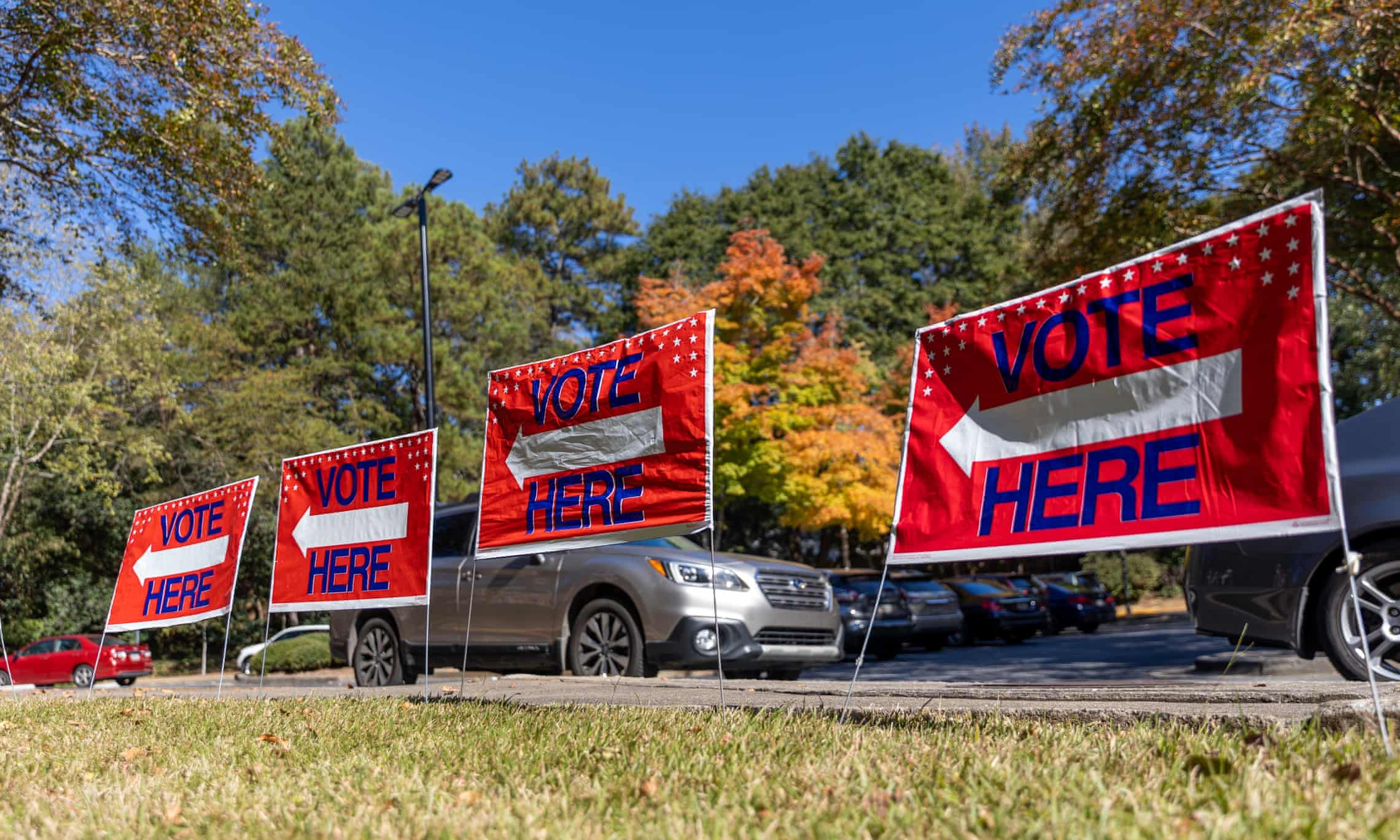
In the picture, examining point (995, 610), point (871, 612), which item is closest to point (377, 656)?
point (871, 612)

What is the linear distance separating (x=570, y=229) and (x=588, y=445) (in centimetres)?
4475

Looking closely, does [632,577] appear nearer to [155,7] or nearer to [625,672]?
[625,672]

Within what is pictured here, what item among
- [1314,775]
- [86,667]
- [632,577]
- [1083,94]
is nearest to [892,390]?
[1083,94]

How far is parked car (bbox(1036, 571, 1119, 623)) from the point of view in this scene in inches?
907

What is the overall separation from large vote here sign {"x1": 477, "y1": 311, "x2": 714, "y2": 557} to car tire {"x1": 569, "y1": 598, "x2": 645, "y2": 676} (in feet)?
6.98

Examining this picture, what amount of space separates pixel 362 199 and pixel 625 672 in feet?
112

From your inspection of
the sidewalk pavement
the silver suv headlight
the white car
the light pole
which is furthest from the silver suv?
the white car

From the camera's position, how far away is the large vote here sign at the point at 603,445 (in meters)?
5.55

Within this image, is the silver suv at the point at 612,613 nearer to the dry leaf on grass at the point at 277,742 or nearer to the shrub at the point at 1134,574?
the dry leaf on grass at the point at 277,742

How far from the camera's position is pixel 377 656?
10148 millimetres

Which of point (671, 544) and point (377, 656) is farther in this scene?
point (377, 656)

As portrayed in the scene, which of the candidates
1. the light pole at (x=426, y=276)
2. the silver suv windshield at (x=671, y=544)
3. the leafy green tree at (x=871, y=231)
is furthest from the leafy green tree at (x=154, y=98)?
the leafy green tree at (x=871, y=231)

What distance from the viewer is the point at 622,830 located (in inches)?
112

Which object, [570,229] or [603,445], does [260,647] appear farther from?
[570,229]
